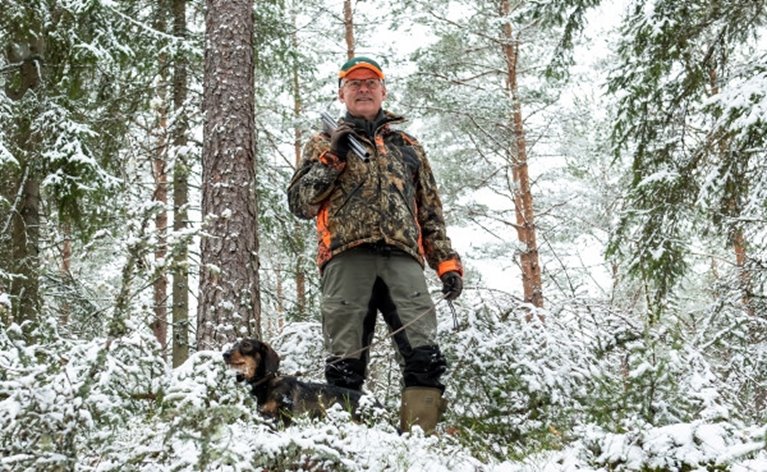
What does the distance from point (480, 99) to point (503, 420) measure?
9.65m

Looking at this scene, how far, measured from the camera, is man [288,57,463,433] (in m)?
4.05

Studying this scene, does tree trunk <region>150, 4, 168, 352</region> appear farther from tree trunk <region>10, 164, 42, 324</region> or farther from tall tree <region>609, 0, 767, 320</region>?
tall tree <region>609, 0, 767, 320</region>

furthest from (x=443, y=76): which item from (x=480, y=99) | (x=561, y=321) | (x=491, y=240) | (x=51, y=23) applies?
(x=561, y=321)

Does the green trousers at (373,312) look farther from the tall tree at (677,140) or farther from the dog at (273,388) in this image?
the tall tree at (677,140)

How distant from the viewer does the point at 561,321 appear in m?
4.94

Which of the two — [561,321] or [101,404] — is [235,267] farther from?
[101,404]

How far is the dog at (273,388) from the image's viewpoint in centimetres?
357

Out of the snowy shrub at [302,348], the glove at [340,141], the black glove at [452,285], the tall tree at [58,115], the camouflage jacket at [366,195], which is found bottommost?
the snowy shrub at [302,348]

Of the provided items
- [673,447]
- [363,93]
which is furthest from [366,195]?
[673,447]

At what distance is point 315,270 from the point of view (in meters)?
10.9

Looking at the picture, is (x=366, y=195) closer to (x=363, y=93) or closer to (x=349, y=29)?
(x=363, y=93)

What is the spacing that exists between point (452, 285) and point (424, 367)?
0.67 meters

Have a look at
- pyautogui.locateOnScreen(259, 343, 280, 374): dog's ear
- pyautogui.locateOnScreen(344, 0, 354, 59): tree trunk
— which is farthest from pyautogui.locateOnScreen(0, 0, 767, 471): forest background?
pyautogui.locateOnScreen(344, 0, 354, 59): tree trunk

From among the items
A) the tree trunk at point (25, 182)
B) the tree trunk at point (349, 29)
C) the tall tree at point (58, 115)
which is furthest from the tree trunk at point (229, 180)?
the tree trunk at point (349, 29)
